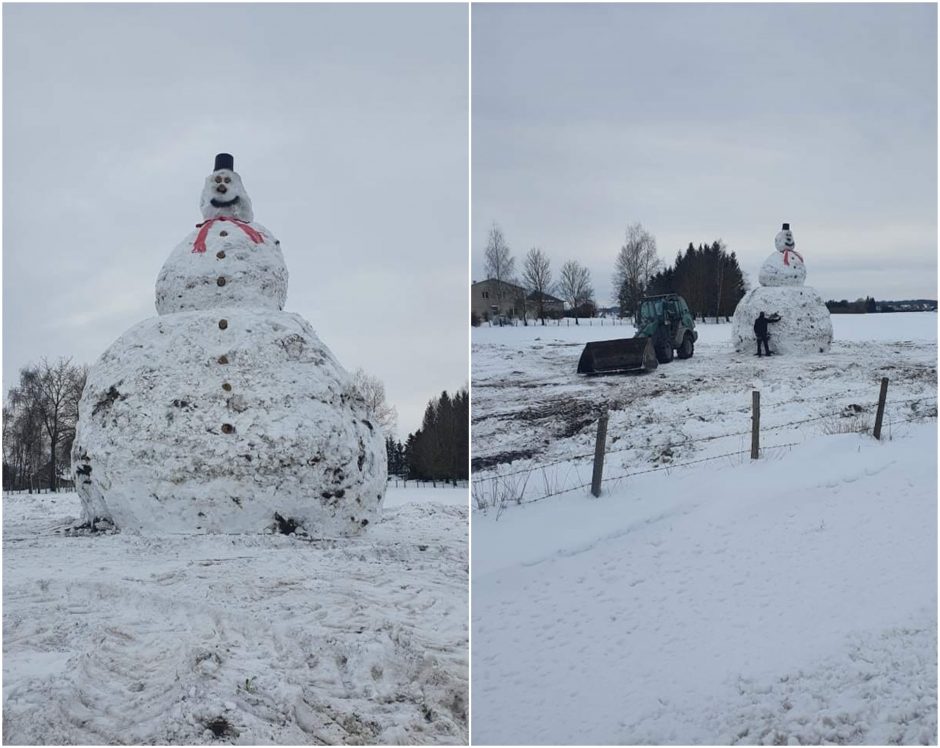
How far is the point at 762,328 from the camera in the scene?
338 inches

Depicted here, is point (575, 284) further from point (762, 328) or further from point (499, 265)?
point (762, 328)

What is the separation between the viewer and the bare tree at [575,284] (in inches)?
202

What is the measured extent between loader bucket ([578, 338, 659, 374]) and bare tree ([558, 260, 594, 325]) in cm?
38

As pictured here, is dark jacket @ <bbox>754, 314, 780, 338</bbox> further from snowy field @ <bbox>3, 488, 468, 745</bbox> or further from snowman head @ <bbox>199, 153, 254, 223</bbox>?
snowman head @ <bbox>199, 153, 254, 223</bbox>

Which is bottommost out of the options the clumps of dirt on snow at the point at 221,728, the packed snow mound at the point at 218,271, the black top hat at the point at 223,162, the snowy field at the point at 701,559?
the clumps of dirt on snow at the point at 221,728

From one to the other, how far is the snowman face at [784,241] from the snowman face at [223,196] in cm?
434

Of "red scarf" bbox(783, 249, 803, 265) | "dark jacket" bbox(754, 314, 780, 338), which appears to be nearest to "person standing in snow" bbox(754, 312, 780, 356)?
"dark jacket" bbox(754, 314, 780, 338)

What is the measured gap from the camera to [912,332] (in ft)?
16.2

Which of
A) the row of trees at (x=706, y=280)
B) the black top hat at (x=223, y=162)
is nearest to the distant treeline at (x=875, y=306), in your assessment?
the row of trees at (x=706, y=280)

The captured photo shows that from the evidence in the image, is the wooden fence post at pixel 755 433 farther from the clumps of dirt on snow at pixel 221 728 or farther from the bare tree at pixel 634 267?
the clumps of dirt on snow at pixel 221 728

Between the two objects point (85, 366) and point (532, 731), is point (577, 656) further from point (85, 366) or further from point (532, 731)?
point (85, 366)

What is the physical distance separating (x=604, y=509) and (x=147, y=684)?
2.40 meters

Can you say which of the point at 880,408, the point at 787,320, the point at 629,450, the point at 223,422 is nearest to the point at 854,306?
the point at 787,320

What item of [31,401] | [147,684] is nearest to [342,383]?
[147,684]
